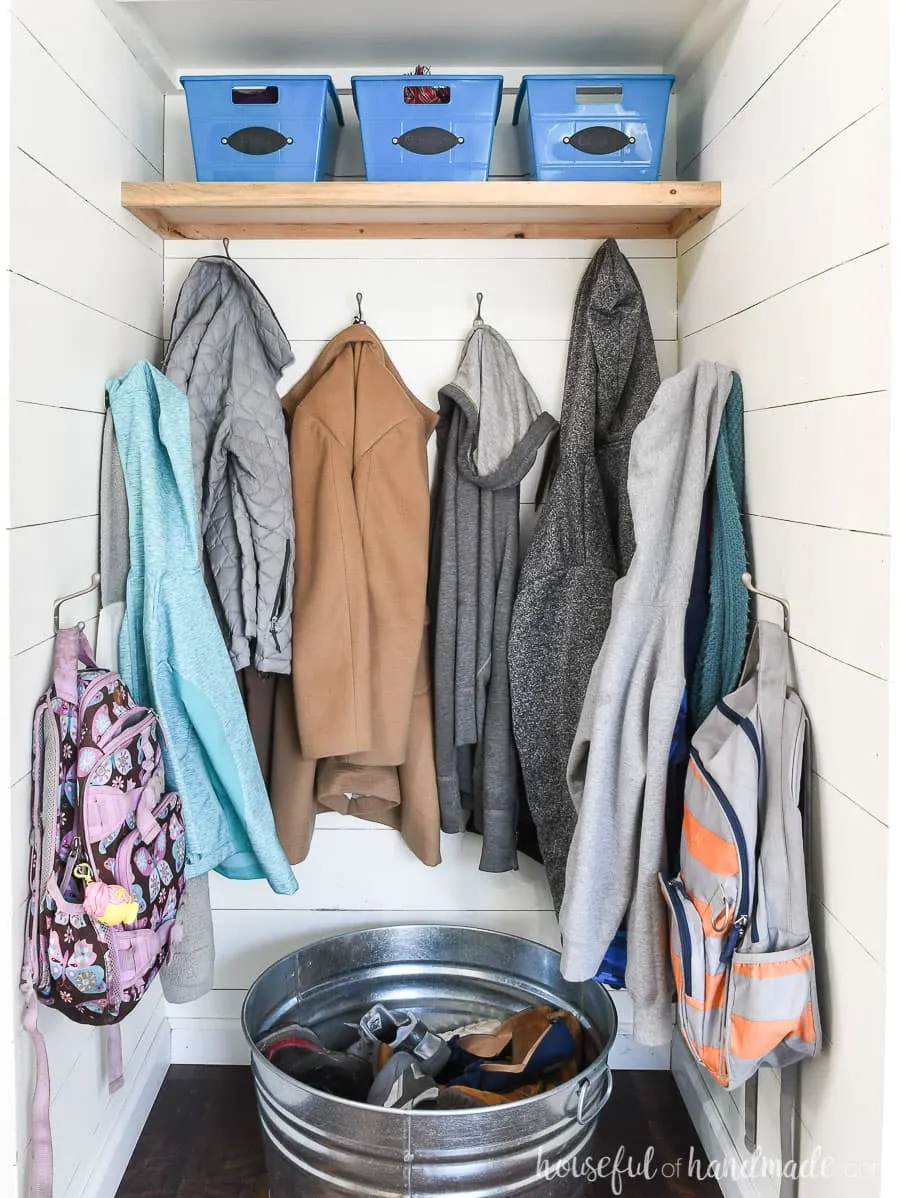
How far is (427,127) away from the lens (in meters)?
1.79

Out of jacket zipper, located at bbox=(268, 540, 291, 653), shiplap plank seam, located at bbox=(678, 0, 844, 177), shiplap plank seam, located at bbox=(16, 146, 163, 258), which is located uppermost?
shiplap plank seam, located at bbox=(678, 0, 844, 177)

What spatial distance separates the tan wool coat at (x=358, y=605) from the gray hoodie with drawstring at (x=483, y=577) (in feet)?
0.18

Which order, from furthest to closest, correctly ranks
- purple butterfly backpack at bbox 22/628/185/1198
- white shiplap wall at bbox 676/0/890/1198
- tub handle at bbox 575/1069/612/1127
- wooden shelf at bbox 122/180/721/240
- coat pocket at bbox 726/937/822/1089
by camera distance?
wooden shelf at bbox 122/180/721/240
tub handle at bbox 575/1069/612/1127
purple butterfly backpack at bbox 22/628/185/1198
coat pocket at bbox 726/937/822/1089
white shiplap wall at bbox 676/0/890/1198

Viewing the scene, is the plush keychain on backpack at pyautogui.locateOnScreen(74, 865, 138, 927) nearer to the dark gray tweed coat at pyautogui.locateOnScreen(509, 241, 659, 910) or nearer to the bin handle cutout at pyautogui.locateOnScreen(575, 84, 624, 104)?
the dark gray tweed coat at pyautogui.locateOnScreen(509, 241, 659, 910)

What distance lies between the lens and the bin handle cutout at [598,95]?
1794 mm

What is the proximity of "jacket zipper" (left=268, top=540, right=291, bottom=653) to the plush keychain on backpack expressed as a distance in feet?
1.91

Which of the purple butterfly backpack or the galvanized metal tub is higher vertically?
the purple butterfly backpack

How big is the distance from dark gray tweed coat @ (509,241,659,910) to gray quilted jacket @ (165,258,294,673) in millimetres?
471

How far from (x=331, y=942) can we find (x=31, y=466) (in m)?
1.14

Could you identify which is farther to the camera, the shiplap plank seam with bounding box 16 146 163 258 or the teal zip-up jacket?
the teal zip-up jacket

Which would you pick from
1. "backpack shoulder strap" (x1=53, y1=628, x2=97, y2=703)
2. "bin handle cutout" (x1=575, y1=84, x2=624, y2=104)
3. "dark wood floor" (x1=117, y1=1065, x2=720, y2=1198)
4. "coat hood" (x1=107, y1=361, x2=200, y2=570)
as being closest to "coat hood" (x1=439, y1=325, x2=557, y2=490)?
"bin handle cutout" (x1=575, y1=84, x2=624, y2=104)

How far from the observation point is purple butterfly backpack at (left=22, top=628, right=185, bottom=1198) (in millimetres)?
1360

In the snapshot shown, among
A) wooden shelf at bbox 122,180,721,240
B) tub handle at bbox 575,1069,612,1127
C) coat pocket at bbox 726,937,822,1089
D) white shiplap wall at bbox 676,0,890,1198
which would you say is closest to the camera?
A: white shiplap wall at bbox 676,0,890,1198

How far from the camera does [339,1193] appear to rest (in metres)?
1.54
